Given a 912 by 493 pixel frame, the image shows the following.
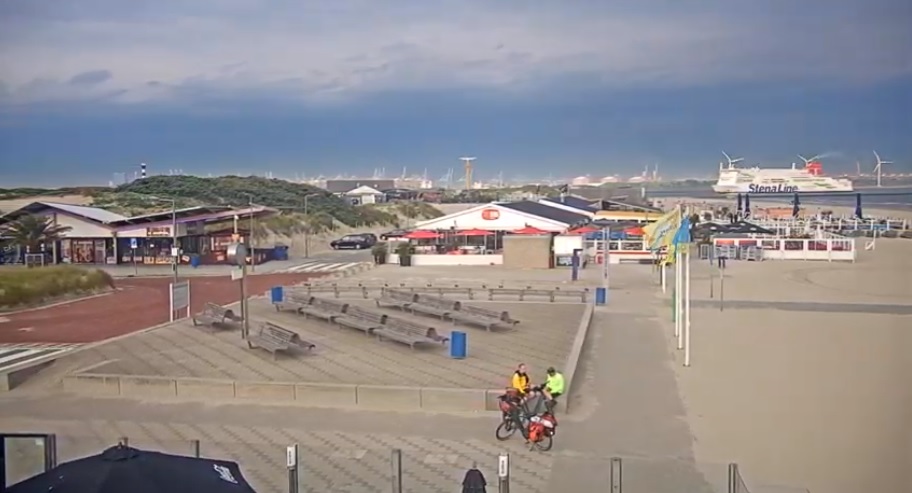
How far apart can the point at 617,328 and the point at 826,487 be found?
7780mm

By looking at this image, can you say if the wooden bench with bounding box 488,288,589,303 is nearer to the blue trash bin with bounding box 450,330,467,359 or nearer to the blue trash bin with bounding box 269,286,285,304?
the blue trash bin with bounding box 269,286,285,304

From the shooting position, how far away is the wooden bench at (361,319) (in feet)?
39.2

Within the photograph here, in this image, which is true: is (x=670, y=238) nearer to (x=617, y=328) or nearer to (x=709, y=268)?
(x=617, y=328)

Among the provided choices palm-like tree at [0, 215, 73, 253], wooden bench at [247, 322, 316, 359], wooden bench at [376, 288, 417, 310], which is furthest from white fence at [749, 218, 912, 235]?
palm-like tree at [0, 215, 73, 253]

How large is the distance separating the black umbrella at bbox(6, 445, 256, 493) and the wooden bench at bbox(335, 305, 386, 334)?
791 centimetres

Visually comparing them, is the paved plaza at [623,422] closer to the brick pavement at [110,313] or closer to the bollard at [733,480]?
the bollard at [733,480]

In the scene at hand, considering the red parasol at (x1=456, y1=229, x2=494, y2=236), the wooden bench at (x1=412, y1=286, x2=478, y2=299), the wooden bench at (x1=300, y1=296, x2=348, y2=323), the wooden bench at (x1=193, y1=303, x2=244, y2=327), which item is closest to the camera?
the wooden bench at (x1=193, y1=303, x2=244, y2=327)

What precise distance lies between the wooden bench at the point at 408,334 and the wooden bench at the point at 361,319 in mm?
203

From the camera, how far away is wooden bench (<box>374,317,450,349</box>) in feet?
35.6

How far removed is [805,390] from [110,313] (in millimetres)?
12917

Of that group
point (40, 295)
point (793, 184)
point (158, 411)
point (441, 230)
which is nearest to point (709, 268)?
point (441, 230)

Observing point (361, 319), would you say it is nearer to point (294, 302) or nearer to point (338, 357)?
point (338, 357)

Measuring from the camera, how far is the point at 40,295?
17.9 m

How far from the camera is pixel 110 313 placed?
16.3 metres
